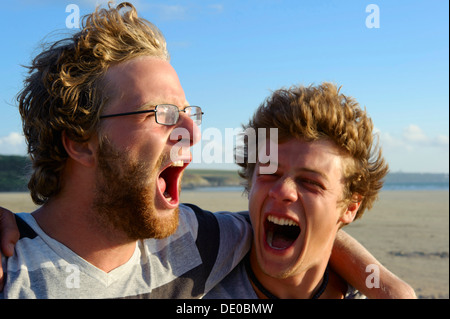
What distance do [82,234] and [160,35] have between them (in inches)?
70.3

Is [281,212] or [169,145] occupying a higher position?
[169,145]

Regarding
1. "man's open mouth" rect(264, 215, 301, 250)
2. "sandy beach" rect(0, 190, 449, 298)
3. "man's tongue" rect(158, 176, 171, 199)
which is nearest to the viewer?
"man's open mouth" rect(264, 215, 301, 250)

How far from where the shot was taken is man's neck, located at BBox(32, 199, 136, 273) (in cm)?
276

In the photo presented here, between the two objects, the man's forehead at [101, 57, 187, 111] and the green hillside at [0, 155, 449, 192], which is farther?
the green hillside at [0, 155, 449, 192]

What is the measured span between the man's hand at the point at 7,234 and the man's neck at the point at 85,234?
0.62ft

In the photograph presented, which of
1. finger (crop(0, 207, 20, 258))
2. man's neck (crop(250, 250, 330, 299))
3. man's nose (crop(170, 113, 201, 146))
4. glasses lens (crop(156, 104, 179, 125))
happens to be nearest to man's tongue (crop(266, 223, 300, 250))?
man's neck (crop(250, 250, 330, 299))

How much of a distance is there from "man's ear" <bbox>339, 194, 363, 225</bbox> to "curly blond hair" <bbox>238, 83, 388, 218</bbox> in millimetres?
37

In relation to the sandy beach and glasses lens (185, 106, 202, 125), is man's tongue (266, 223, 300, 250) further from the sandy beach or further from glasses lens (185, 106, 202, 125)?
the sandy beach

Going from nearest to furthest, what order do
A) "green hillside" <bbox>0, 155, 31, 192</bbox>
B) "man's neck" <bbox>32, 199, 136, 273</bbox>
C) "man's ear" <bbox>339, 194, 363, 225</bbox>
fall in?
"man's neck" <bbox>32, 199, 136, 273</bbox> < "man's ear" <bbox>339, 194, 363, 225</bbox> < "green hillside" <bbox>0, 155, 31, 192</bbox>

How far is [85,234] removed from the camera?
9.32 ft

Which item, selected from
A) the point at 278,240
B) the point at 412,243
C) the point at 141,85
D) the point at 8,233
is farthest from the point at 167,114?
the point at 412,243
